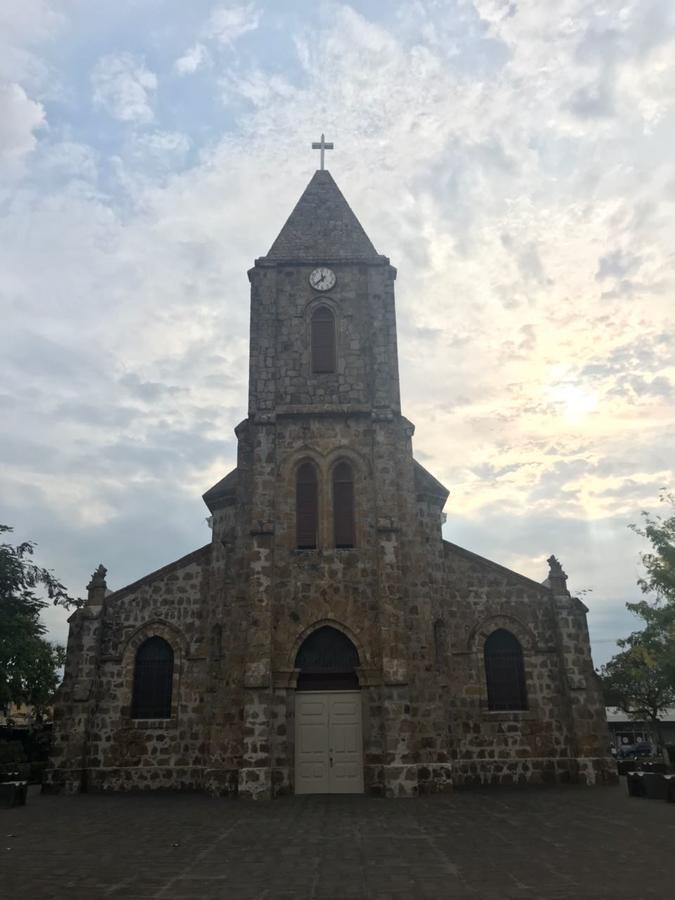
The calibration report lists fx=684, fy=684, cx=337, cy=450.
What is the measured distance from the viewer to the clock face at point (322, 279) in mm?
22219

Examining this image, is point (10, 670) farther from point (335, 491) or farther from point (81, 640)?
point (335, 491)

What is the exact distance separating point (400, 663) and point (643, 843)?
25.9ft

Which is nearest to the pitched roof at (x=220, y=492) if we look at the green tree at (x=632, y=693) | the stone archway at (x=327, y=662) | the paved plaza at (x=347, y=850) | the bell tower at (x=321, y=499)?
the bell tower at (x=321, y=499)

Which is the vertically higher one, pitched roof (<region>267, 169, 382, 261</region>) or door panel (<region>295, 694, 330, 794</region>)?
pitched roof (<region>267, 169, 382, 261</region>)

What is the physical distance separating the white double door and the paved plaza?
133 cm

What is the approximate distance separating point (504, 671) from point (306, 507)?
26.5 ft

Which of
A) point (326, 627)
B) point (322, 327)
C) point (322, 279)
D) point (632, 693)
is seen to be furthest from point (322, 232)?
point (632, 693)

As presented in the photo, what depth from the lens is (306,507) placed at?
1980 cm

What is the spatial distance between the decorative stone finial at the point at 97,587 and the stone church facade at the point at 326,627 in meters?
0.10

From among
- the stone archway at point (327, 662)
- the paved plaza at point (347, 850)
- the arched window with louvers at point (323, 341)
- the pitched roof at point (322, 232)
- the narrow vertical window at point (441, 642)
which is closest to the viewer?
the paved plaza at point (347, 850)

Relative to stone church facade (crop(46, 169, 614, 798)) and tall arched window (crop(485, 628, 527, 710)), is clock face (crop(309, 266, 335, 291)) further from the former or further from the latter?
tall arched window (crop(485, 628, 527, 710))

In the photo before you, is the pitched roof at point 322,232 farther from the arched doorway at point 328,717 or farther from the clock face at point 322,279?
the arched doorway at point 328,717

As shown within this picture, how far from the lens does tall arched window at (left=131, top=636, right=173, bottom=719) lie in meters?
20.9

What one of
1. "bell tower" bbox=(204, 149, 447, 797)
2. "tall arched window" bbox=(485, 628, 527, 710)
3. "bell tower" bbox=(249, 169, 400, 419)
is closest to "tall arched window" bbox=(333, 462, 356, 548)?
"bell tower" bbox=(204, 149, 447, 797)
